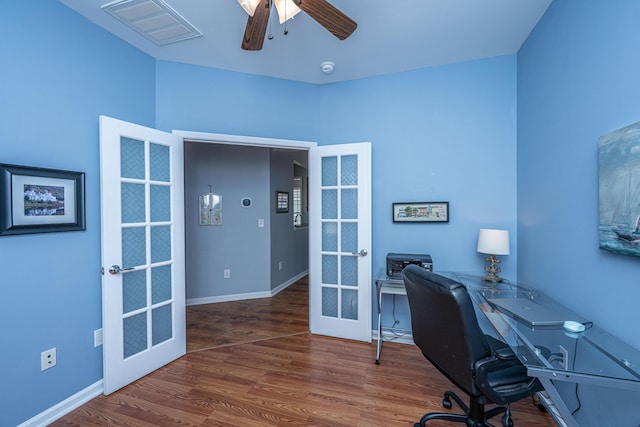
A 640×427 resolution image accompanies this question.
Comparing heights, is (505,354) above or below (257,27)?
below

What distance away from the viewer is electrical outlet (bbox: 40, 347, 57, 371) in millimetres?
1735

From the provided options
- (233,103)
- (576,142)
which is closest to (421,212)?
(576,142)

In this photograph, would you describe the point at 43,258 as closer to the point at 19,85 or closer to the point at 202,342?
the point at 19,85

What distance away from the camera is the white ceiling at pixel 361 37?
6.28 feet

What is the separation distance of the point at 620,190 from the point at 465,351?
3.41 ft

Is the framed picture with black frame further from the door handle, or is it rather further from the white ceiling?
the door handle

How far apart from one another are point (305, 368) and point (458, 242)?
1.83 meters

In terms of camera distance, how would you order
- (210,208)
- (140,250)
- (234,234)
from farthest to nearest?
(234,234)
(210,208)
(140,250)

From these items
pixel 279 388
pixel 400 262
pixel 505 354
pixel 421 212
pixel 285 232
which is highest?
pixel 421 212

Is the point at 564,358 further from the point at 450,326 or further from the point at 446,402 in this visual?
the point at 446,402

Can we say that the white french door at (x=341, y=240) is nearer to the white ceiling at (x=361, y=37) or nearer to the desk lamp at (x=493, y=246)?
the white ceiling at (x=361, y=37)

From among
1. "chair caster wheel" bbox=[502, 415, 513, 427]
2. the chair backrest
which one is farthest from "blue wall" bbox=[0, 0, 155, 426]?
"chair caster wheel" bbox=[502, 415, 513, 427]

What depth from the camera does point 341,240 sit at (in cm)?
293

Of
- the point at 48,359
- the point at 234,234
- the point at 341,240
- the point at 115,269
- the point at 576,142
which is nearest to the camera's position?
the point at 576,142
